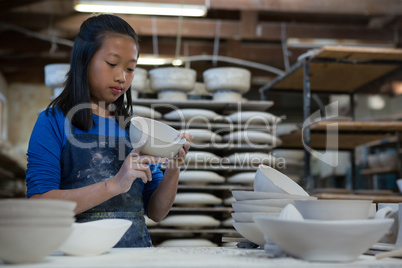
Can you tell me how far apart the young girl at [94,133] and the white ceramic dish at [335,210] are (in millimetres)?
656

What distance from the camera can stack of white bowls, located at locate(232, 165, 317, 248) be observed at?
4.25ft

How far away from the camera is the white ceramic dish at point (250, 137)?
3482mm

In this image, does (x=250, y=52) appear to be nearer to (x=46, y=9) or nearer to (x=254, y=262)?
(x=46, y=9)

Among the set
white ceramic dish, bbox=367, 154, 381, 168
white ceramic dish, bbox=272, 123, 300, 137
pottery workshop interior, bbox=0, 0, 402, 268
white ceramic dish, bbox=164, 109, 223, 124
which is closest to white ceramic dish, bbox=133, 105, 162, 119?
pottery workshop interior, bbox=0, 0, 402, 268

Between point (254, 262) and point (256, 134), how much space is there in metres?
2.53

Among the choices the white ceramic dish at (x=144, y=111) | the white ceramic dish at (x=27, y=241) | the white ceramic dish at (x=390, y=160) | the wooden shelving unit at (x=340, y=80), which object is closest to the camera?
the white ceramic dish at (x=27, y=241)

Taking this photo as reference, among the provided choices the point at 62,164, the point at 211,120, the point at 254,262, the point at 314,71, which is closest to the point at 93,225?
the point at 254,262

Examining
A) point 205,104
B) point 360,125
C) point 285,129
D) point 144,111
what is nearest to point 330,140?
point 285,129

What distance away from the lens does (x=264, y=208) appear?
131 cm

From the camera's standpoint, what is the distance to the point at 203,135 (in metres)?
3.41

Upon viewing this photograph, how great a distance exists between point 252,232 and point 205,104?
2286 millimetres

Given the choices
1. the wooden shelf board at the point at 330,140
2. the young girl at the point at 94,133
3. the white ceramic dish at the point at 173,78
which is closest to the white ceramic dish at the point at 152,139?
the young girl at the point at 94,133

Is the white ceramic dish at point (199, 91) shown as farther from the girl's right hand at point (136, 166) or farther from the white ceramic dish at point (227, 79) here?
the girl's right hand at point (136, 166)

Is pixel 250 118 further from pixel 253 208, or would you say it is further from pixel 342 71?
pixel 253 208
